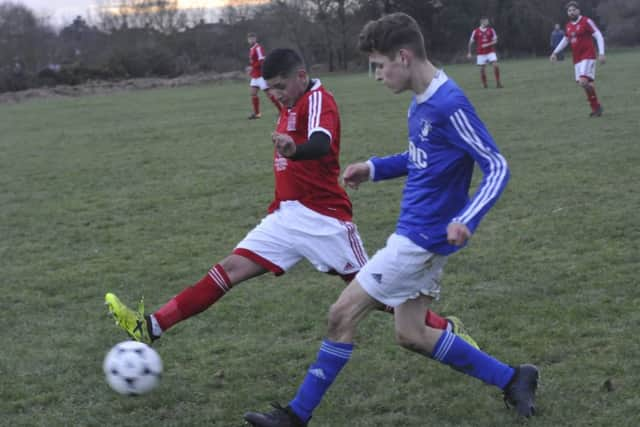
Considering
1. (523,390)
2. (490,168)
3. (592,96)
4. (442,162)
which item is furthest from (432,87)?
(592,96)

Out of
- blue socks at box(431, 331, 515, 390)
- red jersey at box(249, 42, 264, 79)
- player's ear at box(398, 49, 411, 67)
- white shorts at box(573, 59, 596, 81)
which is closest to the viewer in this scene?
player's ear at box(398, 49, 411, 67)

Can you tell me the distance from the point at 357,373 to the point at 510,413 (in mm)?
849


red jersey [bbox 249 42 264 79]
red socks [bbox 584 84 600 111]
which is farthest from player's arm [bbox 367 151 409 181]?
red jersey [bbox 249 42 264 79]

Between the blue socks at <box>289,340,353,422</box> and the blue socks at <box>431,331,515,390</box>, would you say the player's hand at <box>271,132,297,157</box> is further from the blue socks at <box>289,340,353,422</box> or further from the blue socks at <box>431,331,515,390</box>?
the blue socks at <box>431,331,515,390</box>

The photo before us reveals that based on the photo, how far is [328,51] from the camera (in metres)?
48.8

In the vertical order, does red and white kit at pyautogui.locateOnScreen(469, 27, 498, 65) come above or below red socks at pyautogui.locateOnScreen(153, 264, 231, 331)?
above

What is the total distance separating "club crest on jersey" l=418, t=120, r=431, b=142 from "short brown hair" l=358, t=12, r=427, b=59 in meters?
0.26

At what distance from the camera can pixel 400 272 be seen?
123 inches

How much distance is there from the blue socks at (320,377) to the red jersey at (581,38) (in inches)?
463

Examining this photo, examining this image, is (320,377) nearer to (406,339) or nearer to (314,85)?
(406,339)

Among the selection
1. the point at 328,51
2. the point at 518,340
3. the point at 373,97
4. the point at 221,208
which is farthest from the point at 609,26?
the point at 518,340

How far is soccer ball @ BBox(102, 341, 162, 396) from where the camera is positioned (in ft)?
12.1

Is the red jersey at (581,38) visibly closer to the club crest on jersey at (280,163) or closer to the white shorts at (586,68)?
the white shorts at (586,68)

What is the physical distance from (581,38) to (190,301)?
38.0 feet
